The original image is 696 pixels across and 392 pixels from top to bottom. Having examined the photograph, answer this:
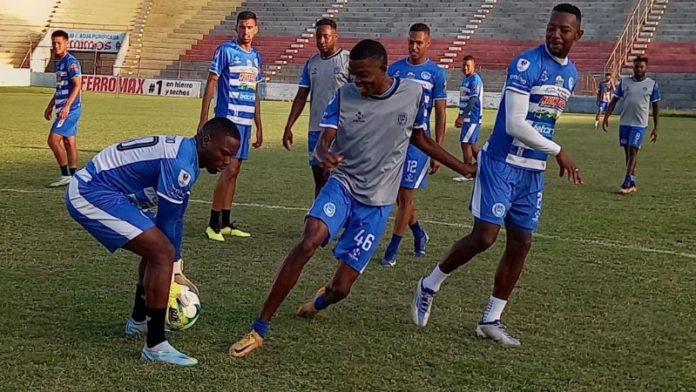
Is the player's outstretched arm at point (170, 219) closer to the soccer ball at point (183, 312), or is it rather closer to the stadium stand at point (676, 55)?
the soccer ball at point (183, 312)

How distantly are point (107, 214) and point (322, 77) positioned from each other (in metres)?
4.12

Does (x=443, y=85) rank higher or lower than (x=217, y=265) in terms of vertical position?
higher

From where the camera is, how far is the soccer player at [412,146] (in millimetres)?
8086

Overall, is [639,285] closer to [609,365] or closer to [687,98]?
[609,365]

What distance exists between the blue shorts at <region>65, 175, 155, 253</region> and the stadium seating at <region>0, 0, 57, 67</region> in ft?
160

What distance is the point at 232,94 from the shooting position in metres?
9.09

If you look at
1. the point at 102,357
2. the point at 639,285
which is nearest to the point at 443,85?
the point at 639,285

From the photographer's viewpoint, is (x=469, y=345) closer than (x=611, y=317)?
Yes

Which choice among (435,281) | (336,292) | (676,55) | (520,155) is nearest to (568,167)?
(520,155)

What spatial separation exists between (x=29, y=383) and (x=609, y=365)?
328 centimetres

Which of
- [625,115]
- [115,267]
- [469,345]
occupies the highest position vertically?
[625,115]

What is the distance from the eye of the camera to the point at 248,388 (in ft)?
15.4

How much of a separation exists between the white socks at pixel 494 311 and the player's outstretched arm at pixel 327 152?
1445mm

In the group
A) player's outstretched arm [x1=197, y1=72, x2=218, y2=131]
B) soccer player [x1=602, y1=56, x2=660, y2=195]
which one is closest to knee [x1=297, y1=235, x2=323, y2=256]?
player's outstretched arm [x1=197, y1=72, x2=218, y2=131]
